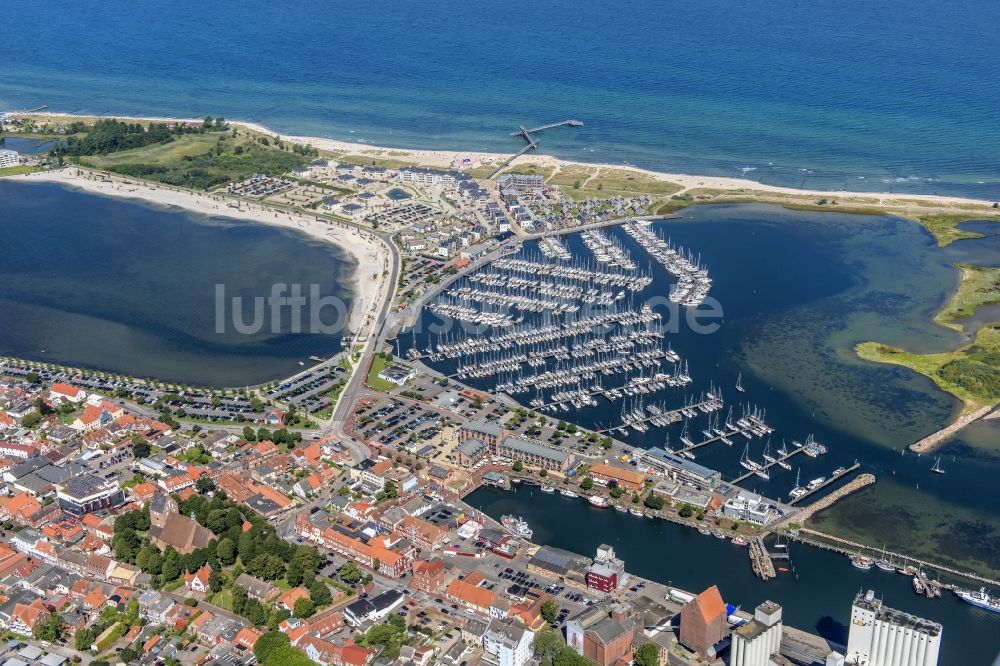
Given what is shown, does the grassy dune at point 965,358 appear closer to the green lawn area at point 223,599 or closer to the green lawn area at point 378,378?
the green lawn area at point 378,378

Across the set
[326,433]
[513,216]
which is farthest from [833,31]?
[326,433]

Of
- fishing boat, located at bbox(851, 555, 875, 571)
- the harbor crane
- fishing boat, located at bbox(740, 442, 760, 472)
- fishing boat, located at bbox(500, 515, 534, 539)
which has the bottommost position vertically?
fishing boat, located at bbox(500, 515, 534, 539)

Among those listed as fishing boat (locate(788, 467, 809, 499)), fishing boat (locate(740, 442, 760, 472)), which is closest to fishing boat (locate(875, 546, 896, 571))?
fishing boat (locate(788, 467, 809, 499))

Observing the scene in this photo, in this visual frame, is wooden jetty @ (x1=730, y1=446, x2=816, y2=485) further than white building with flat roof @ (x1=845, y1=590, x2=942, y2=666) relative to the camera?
Yes

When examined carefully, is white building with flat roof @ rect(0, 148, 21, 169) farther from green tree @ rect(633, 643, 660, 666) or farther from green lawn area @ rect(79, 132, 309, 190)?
green tree @ rect(633, 643, 660, 666)

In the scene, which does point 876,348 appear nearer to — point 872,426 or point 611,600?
point 872,426

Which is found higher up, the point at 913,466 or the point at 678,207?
the point at 678,207
